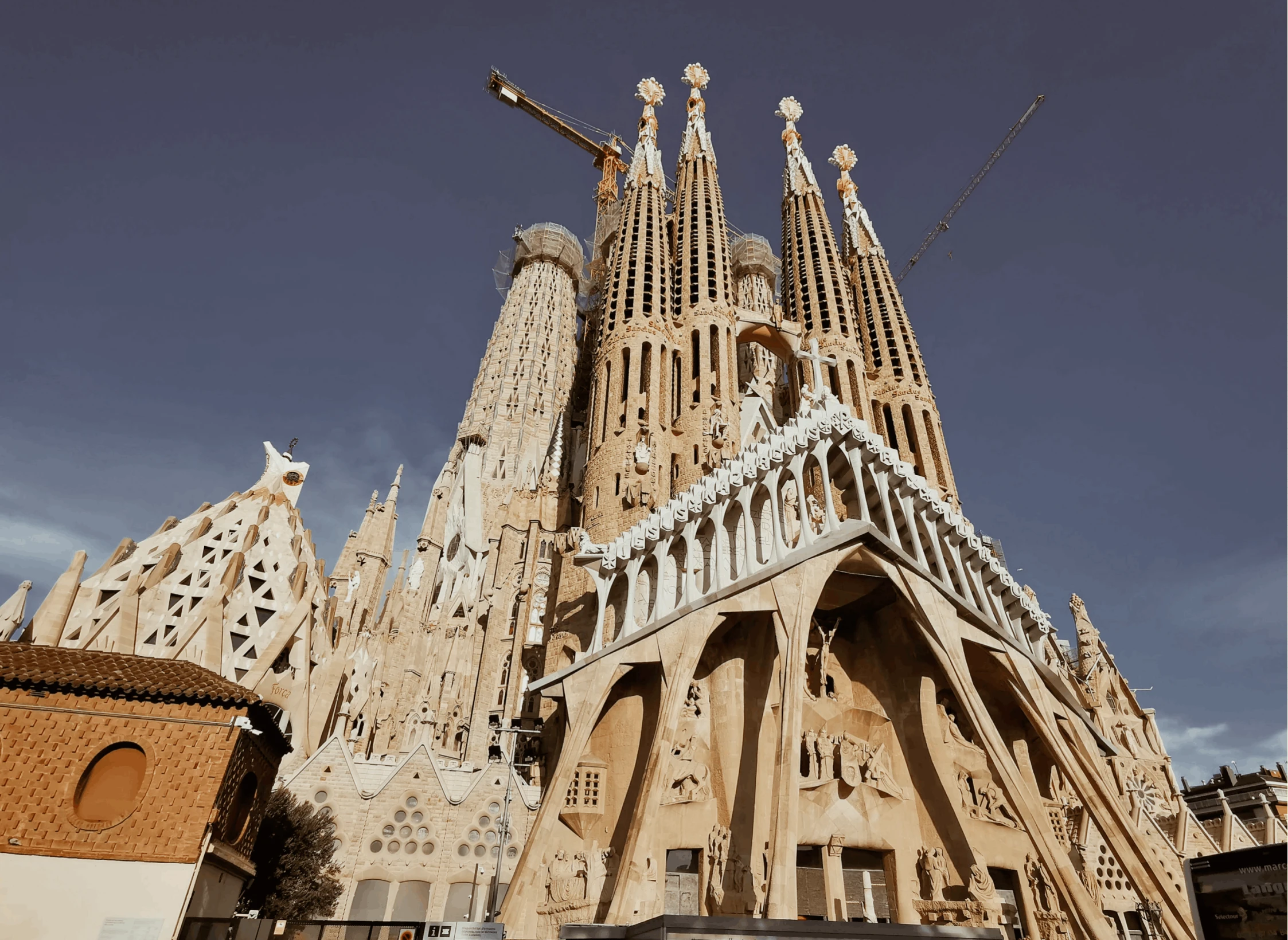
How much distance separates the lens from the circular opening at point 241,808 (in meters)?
12.4

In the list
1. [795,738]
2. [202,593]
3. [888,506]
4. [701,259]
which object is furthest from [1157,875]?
[701,259]

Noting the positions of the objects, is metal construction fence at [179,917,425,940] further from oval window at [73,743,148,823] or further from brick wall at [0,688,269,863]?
oval window at [73,743,148,823]

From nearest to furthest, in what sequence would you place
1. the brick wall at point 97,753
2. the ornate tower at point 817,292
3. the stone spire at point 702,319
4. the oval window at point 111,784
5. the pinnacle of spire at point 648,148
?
the brick wall at point 97,753
the oval window at point 111,784
the stone spire at point 702,319
the ornate tower at point 817,292
the pinnacle of spire at point 648,148

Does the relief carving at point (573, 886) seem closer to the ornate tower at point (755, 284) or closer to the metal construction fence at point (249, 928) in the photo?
the metal construction fence at point (249, 928)

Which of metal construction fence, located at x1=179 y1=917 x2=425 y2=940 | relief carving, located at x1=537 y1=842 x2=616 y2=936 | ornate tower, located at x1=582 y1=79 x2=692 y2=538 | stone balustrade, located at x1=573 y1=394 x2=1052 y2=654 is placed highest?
ornate tower, located at x1=582 y1=79 x2=692 y2=538

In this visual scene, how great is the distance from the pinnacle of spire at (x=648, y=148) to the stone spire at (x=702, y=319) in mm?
1589

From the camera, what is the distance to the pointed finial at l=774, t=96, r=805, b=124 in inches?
1928

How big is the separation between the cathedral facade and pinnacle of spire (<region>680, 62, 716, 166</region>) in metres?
16.0

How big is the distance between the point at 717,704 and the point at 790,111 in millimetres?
42598

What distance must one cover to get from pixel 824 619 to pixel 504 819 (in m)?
10.9

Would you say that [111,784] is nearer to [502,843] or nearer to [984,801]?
[502,843]

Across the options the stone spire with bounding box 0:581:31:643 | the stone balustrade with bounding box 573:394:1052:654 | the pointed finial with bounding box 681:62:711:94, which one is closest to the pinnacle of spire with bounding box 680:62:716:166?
the pointed finial with bounding box 681:62:711:94

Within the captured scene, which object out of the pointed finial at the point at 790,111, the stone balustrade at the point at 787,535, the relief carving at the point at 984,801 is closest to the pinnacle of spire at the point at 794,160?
the pointed finial at the point at 790,111

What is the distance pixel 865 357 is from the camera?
36.7 metres
